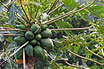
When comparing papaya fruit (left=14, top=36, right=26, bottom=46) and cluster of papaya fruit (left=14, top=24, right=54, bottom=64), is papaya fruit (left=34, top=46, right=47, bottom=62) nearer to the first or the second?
cluster of papaya fruit (left=14, top=24, right=54, bottom=64)

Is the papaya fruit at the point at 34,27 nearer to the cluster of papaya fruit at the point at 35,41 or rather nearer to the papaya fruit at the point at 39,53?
the cluster of papaya fruit at the point at 35,41

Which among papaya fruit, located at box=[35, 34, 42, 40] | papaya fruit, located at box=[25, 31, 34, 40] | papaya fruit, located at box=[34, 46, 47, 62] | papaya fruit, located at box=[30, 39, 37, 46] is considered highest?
papaya fruit, located at box=[25, 31, 34, 40]

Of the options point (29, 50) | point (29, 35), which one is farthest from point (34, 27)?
point (29, 50)

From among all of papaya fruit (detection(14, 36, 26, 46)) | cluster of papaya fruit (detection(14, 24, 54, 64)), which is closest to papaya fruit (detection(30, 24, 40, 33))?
cluster of papaya fruit (detection(14, 24, 54, 64))

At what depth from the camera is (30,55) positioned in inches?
47.9

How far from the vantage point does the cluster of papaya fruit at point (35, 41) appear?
48.8 inches

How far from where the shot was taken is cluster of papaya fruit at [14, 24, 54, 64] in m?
1.24

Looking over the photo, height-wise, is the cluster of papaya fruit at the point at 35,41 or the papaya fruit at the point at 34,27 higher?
the papaya fruit at the point at 34,27

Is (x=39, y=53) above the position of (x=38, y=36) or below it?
below

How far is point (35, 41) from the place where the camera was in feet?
4.18

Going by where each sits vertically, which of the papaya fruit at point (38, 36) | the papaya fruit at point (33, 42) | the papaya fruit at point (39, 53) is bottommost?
the papaya fruit at point (39, 53)

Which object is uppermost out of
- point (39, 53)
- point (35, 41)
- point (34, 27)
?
point (34, 27)

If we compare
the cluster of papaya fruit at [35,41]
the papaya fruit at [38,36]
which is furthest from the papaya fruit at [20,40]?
the papaya fruit at [38,36]

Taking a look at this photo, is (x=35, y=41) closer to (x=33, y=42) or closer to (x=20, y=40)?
(x=33, y=42)
